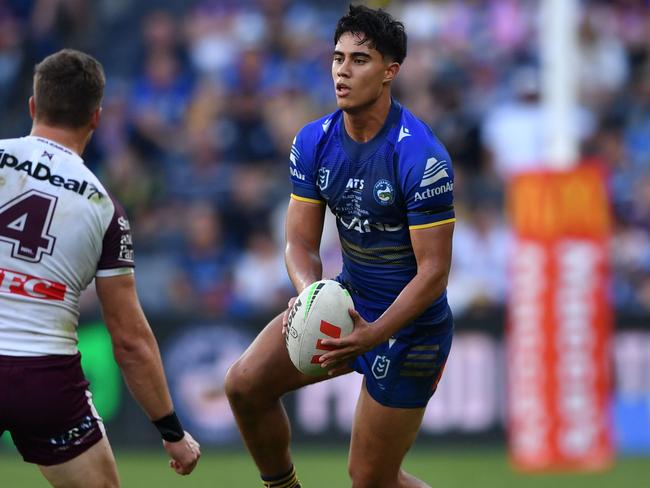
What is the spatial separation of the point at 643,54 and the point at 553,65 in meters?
4.05

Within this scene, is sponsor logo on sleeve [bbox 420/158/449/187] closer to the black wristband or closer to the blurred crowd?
the black wristband

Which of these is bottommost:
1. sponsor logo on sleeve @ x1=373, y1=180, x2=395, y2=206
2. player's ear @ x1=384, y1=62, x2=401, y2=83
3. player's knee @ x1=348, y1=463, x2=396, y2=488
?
player's knee @ x1=348, y1=463, x2=396, y2=488

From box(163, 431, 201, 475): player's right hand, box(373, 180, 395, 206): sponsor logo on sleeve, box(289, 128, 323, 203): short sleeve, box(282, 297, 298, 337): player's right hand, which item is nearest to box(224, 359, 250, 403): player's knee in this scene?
box(282, 297, 298, 337): player's right hand

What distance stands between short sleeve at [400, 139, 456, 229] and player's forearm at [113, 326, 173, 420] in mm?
1390

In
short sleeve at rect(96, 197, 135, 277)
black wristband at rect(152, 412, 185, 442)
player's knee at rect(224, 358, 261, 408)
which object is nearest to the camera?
short sleeve at rect(96, 197, 135, 277)

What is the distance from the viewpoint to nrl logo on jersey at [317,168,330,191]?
6.40 metres

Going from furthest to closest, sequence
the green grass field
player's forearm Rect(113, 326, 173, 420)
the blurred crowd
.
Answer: the blurred crowd, the green grass field, player's forearm Rect(113, 326, 173, 420)

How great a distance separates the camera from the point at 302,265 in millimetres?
6480

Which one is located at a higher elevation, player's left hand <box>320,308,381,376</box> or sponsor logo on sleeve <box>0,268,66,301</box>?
sponsor logo on sleeve <box>0,268,66,301</box>

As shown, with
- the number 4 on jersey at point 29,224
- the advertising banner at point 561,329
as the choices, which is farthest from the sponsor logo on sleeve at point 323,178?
the advertising banner at point 561,329

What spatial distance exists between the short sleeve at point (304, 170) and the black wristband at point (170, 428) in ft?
4.59

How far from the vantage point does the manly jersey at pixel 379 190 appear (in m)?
6.12

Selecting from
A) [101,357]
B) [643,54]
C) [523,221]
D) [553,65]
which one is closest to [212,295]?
[101,357]

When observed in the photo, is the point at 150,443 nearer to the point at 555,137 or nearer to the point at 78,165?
the point at 555,137
